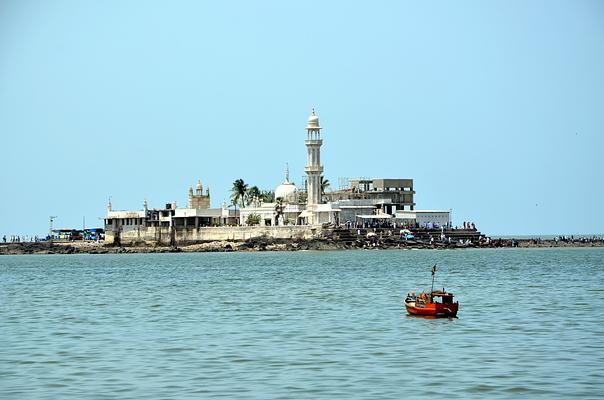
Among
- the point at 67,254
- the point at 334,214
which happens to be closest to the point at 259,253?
the point at 334,214

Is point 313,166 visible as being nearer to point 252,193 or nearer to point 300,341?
point 252,193

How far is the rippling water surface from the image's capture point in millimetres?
29141

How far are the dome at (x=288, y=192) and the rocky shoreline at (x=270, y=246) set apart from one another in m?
11.3

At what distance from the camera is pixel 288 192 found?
511 feet

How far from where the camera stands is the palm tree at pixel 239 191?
173000 millimetres

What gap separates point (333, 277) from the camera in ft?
258

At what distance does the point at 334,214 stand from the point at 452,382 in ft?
383

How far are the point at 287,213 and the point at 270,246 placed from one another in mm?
7440

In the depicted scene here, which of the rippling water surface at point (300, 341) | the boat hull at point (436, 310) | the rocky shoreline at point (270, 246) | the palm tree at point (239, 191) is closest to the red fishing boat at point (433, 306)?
the boat hull at point (436, 310)

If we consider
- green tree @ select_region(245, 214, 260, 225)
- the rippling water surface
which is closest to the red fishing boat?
the rippling water surface

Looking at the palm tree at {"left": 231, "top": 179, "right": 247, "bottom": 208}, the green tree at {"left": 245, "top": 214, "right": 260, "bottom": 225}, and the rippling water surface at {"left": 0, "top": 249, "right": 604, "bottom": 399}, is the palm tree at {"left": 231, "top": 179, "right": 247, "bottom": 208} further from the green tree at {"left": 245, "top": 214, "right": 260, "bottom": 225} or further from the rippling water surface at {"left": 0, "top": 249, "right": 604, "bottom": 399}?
the rippling water surface at {"left": 0, "top": 249, "right": 604, "bottom": 399}

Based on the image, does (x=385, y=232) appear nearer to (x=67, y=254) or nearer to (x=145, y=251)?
(x=145, y=251)

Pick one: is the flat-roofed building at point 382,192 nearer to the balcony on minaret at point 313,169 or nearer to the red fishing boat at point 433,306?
the balcony on minaret at point 313,169

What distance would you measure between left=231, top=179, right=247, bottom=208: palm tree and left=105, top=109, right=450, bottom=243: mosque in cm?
987
